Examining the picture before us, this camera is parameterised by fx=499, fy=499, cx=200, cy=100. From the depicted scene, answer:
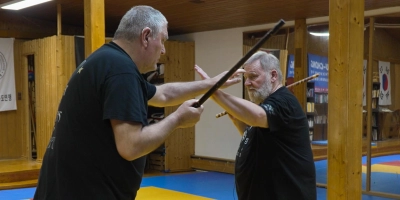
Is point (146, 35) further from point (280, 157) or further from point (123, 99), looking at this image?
point (280, 157)

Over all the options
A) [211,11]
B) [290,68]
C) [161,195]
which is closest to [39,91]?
[161,195]

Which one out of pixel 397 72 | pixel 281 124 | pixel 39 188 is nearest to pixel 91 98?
pixel 39 188

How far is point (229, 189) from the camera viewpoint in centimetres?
898

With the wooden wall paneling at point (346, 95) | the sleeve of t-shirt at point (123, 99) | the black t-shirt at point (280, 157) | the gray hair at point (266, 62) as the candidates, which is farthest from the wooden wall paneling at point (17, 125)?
the sleeve of t-shirt at point (123, 99)

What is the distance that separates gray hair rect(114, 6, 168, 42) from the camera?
1968 millimetres

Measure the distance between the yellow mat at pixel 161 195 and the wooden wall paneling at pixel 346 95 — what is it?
4.38 metres

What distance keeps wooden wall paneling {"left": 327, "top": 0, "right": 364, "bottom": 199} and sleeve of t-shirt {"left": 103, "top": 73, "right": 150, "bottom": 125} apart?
8.22 ft

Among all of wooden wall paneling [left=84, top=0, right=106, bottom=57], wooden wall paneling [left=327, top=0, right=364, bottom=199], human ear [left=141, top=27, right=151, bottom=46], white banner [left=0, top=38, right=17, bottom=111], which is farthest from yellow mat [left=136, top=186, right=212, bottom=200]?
human ear [left=141, top=27, right=151, bottom=46]

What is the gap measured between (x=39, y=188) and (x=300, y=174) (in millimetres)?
1578

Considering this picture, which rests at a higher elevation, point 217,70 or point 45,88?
point 217,70

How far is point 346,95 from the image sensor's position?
396 cm

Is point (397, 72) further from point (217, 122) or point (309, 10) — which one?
point (217, 122)

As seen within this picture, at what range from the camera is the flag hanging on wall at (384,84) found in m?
8.84

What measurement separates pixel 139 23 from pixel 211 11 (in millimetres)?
7403
